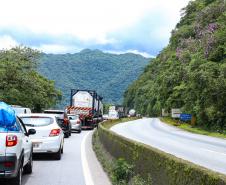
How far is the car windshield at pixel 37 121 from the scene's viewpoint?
17906 mm

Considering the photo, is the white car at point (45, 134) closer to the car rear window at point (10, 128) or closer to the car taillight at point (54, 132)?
the car taillight at point (54, 132)

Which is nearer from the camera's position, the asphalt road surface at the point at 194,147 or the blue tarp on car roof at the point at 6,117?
the blue tarp on car roof at the point at 6,117

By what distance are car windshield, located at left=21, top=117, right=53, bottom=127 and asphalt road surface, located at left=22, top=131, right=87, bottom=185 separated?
1.12 m

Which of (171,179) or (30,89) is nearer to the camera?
(171,179)

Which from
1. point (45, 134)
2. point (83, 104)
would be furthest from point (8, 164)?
point (83, 104)

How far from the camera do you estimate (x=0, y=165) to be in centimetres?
1030

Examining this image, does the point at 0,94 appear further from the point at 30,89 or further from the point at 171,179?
the point at 171,179

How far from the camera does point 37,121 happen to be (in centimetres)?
1808

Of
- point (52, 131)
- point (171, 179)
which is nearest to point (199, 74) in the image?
point (52, 131)

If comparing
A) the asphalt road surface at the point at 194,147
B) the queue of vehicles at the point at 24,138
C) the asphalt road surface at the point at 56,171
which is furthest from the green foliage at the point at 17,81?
the asphalt road surface at the point at 56,171

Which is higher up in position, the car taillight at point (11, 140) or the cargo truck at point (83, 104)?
the cargo truck at point (83, 104)

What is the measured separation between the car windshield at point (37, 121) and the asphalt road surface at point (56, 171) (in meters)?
1.12

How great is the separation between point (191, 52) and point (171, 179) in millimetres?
57393

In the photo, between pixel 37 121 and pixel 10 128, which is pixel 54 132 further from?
pixel 10 128
